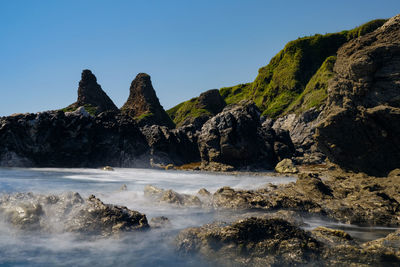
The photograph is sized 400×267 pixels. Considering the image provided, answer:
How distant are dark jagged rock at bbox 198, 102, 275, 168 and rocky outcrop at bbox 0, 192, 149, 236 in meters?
32.9

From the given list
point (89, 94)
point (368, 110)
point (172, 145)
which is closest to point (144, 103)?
point (89, 94)

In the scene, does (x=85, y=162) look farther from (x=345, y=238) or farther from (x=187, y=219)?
(x=345, y=238)

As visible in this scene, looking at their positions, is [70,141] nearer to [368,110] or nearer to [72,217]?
[72,217]

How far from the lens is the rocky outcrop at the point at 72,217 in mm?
8133

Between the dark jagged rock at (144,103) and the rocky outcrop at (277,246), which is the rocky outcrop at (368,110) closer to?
the rocky outcrop at (277,246)

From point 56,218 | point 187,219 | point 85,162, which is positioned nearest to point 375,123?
point 187,219

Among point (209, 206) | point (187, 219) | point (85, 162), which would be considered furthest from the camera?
point (85, 162)

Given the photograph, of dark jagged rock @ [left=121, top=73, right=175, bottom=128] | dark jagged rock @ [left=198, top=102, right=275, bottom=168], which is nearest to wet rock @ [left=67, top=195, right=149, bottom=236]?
dark jagged rock @ [left=198, top=102, right=275, bottom=168]

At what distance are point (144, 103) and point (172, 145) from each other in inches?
1963

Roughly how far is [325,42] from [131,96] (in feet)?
273

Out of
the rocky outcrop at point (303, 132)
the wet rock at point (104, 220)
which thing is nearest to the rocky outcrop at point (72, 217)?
the wet rock at point (104, 220)

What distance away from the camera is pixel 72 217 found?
28.0 feet

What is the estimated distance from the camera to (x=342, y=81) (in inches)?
819

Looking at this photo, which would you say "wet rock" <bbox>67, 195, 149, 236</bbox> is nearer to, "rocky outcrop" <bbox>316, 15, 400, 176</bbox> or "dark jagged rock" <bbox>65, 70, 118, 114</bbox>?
"rocky outcrop" <bbox>316, 15, 400, 176</bbox>
